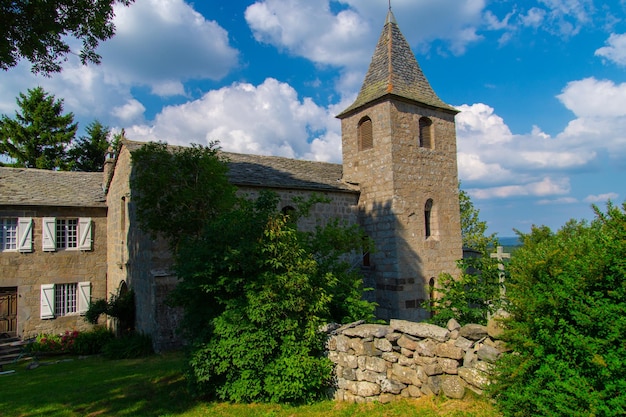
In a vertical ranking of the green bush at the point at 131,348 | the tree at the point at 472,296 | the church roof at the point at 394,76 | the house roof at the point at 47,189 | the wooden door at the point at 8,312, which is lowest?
the green bush at the point at 131,348

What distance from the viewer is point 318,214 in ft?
50.8

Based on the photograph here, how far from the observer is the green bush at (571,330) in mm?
4086

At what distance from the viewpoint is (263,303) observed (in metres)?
7.04

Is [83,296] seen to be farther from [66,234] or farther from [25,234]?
[25,234]

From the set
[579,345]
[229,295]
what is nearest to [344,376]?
[229,295]

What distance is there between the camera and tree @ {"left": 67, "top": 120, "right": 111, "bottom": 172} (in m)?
30.5

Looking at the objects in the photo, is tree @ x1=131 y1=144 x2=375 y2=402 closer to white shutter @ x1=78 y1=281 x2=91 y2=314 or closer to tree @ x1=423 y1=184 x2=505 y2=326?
tree @ x1=423 y1=184 x2=505 y2=326

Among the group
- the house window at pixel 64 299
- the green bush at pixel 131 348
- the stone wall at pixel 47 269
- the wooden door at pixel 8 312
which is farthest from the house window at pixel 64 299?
the green bush at pixel 131 348

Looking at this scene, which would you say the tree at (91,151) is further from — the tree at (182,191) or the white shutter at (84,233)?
the tree at (182,191)

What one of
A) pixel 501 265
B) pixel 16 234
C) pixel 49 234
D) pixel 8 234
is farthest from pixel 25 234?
pixel 501 265

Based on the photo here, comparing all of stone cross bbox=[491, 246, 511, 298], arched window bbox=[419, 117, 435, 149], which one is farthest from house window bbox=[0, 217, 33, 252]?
stone cross bbox=[491, 246, 511, 298]

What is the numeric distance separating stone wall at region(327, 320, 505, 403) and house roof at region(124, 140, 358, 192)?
819 centimetres

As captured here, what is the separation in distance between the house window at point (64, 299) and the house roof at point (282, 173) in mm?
7478

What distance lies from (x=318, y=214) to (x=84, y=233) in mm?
11166
